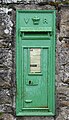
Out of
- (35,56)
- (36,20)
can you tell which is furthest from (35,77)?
(36,20)

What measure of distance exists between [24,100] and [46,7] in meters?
1.28

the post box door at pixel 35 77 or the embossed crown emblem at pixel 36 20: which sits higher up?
the embossed crown emblem at pixel 36 20

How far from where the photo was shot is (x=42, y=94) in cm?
428

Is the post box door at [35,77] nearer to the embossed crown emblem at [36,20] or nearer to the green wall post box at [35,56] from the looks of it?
the green wall post box at [35,56]

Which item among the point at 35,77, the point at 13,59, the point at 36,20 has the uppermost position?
the point at 36,20

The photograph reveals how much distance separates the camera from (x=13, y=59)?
4266 millimetres

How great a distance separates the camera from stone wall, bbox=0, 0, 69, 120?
4234 mm

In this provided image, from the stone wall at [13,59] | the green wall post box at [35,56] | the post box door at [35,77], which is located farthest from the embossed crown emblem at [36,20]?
the post box door at [35,77]

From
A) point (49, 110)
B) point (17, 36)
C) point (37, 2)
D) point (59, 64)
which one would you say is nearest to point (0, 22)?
point (17, 36)

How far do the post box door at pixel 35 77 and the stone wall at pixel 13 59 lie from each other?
0.54 feet

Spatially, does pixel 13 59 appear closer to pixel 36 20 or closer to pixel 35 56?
pixel 35 56

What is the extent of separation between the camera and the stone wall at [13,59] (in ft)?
13.9

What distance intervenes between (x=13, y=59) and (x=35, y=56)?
301 mm

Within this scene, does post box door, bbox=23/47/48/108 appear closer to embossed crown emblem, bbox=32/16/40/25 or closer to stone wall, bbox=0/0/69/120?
stone wall, bbox=0/0/69/120
